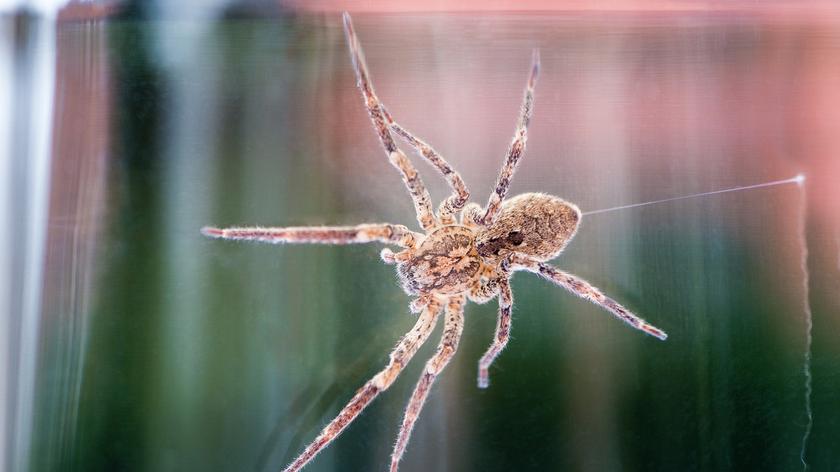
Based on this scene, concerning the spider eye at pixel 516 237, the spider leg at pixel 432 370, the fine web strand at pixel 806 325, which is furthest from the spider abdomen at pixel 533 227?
the fine web strand at pixel 806 325

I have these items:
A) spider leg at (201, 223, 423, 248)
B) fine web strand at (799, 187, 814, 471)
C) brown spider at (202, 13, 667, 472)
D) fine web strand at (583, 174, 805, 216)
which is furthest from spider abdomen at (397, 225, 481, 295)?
fine web strand at (799, 187, 814, 471)

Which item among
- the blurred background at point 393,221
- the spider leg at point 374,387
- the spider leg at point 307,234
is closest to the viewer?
the spider leg at point 307,234

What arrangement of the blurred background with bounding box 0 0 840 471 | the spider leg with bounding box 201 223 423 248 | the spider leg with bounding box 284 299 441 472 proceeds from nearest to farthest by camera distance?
the spider leg with bounding box 201 223 423 248 < the spider leg with bounding box 284 299 441 472 < the blurred background with bounding box 0 0 840 471

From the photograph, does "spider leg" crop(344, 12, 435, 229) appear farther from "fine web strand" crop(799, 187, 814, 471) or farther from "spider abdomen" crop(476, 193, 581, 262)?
"fine web strand" crop(799, 187, 814, 471)

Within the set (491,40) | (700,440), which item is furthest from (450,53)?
(700,440)

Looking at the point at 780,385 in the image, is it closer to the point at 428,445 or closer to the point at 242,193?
the point at 428,445

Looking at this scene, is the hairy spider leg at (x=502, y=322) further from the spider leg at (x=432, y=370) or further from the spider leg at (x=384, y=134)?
the spider leg at (x=384, y=134)

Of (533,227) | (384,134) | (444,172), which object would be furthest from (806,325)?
(384,134)

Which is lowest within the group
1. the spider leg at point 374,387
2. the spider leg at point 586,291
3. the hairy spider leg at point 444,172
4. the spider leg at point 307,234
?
the spider leg at point 374,387
